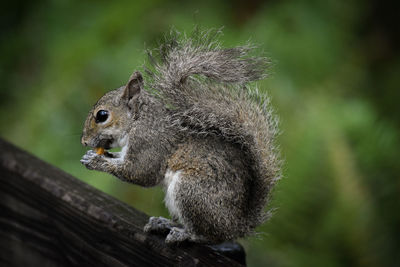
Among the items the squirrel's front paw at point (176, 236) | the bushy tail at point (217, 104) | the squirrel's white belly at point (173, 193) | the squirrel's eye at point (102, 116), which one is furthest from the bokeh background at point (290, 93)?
the squirrel's front paw at point (176, 236)

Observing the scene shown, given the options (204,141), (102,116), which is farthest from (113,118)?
(204,141)

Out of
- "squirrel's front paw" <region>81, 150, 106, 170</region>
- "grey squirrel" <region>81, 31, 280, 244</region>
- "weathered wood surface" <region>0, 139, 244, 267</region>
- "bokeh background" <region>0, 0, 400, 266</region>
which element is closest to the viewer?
"weathered wood surface" <region>0, 139, 244, 267</region>

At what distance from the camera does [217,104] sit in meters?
1.53

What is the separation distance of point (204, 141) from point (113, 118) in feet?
1.00

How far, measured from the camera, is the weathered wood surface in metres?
1.14

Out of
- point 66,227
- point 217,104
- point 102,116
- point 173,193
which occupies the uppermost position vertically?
point 217,104

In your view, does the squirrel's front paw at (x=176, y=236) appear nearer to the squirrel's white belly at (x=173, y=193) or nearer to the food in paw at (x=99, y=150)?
the squirrel's white belly at (x=173, y=193)

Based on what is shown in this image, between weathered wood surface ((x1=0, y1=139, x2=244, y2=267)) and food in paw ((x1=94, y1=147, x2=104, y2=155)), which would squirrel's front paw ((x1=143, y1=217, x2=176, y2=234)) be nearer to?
weathered wood surface ((x1=0, y1=139, x2=244, y2=267))

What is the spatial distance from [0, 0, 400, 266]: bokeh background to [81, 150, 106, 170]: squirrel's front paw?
521 millimetres

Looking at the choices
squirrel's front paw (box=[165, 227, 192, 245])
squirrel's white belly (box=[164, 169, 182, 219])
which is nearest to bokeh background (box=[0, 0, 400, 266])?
squirrel's white belly (box=[164, 169, 182, 219])

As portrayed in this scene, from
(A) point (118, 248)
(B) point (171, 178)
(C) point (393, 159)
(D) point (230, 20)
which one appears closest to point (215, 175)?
(B) point (171, 178)

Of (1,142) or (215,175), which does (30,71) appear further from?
(215,175)

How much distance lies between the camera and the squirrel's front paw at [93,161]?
157 cm

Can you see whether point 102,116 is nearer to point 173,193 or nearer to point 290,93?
point 173,193
